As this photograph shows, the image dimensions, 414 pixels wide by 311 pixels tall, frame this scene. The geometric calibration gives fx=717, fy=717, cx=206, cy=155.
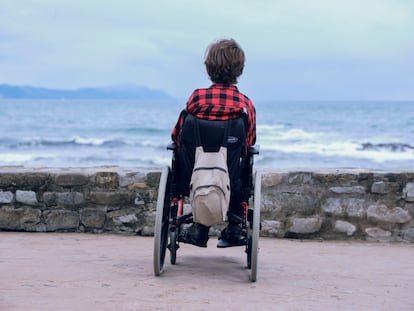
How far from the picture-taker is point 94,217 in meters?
5.65

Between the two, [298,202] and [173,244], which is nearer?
[173,244]

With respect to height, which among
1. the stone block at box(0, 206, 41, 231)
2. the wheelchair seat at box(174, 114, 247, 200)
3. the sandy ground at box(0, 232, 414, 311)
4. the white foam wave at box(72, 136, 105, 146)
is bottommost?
the sandy ground at box(0, 232, 414, 311)

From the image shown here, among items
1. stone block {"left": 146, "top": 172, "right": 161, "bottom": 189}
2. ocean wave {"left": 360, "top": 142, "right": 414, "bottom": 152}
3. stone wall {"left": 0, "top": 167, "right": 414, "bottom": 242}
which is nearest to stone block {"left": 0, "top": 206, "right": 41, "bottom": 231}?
stone wall {"left": 0, "top": 167, "right": 414, "bottom": 242}

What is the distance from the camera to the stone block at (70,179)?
5602 millimetres

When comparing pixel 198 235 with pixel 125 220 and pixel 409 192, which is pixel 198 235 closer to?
pixel 125 220

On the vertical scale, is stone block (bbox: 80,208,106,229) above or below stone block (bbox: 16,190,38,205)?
below

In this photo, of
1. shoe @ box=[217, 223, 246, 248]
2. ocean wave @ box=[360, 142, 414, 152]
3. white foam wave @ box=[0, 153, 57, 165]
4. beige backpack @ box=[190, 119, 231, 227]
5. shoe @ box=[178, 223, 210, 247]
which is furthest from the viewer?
ocean wave @ box=[360, 142, 414, 152]

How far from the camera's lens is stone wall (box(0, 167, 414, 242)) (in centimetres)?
560

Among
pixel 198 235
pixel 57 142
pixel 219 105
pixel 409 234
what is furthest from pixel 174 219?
pixel 57 142

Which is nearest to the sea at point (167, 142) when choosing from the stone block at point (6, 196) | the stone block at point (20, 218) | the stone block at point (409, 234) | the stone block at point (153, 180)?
the stone block at point (409, 234)

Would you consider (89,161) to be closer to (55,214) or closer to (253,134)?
(55,214)

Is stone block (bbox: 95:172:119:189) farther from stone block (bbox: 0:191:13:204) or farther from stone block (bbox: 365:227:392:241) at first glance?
stone block (bbox: 365:227:392:241)

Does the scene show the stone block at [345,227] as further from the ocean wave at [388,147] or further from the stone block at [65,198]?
the ocean wave at [388,147]

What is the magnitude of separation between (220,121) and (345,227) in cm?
228
